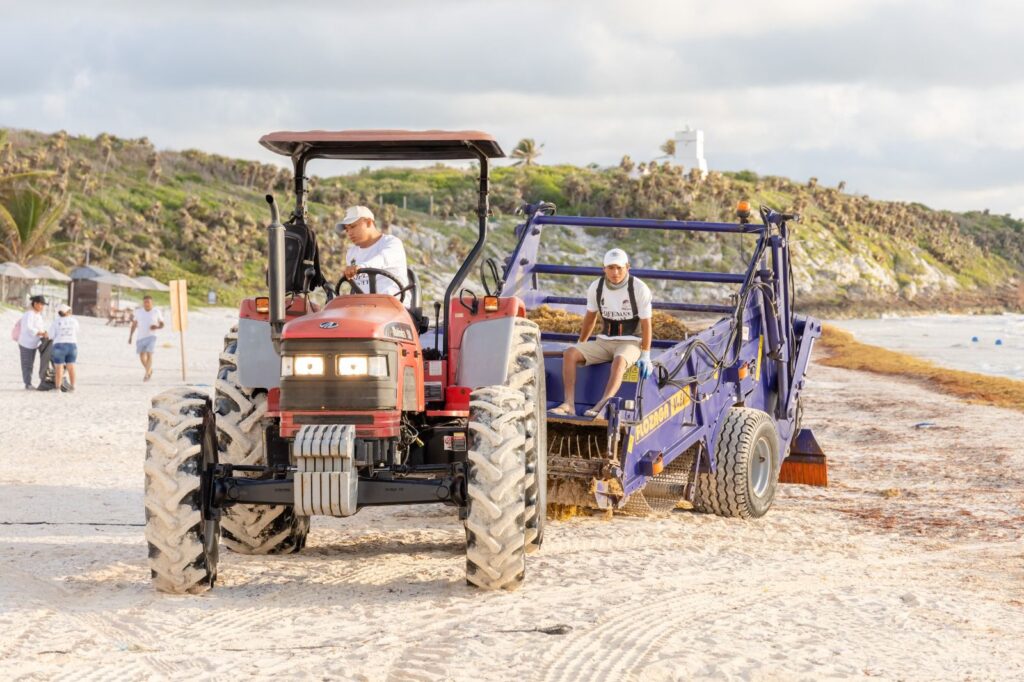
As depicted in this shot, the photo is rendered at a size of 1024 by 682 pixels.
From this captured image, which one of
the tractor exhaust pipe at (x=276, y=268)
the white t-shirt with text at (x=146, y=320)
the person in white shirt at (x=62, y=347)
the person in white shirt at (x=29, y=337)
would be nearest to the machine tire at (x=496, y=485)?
the tractor exhaust pipe at (x=276, y=268)

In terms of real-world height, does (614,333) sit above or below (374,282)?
below

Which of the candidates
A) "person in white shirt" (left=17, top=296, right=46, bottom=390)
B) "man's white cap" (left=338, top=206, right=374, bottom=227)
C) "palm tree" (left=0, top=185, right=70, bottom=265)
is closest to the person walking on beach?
"person in white shirt" (left=17, top=296, right=46, bottom=390)

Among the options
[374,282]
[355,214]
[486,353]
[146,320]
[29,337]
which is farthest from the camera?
[146,320]

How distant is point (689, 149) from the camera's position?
140000 millimetres

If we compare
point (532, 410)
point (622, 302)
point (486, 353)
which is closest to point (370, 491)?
point (532, 410)

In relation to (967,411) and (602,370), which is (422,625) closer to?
(602,370)

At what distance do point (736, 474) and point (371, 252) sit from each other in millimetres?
3929

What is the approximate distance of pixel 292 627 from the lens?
6613mm

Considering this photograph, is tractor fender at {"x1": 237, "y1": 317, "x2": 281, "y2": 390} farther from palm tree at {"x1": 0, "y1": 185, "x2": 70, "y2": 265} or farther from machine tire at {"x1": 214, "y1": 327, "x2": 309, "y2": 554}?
palm tree at {"x1": 0, "y1": 185, "x2": 70, "y2": 265}

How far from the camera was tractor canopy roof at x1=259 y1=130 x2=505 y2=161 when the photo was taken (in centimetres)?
763

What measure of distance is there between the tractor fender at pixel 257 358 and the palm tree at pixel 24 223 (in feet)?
149

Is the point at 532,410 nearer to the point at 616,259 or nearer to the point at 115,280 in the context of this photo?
the point at 616,259

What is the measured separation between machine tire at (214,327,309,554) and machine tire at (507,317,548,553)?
151 centimetres

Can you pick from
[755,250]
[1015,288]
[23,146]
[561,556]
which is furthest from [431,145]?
[1015,288]
